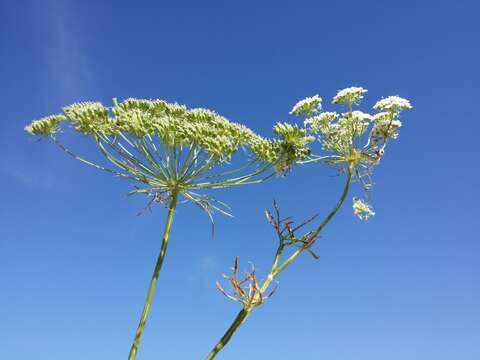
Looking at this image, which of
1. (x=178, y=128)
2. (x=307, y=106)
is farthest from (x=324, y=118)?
(x=178, y=128)

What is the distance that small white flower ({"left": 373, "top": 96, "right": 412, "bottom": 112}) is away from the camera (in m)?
10.5

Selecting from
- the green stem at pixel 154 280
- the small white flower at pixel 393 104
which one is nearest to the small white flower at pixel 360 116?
the small white flower at pixel 393 104

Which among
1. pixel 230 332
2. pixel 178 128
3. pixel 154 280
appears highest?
pixel 178 128

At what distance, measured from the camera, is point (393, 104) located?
34.7 ft

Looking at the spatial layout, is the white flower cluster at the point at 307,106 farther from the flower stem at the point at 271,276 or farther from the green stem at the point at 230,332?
the green stem at the point at 230,332

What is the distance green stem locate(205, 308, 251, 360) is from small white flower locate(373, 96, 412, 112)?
5.73 meters

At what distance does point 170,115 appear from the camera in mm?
11242

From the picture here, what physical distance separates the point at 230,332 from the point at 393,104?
629 cm

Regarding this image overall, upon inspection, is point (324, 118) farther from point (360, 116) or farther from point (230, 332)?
point (230, 332)

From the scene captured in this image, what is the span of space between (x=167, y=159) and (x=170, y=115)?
1.65m

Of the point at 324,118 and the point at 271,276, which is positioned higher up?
the point at 324,118

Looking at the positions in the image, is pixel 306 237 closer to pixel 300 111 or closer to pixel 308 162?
pixel 308 162

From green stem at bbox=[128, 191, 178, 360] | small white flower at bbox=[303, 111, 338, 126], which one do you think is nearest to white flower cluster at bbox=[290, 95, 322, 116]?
small white flower at bbox=[303, 111, 338, 126]

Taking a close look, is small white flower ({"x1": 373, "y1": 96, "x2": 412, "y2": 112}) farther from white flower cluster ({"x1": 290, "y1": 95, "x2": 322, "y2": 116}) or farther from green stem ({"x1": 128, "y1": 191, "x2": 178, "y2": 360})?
green stem ({"x1": 128, "y1": 191, "x2": 178, "y2": 360})
